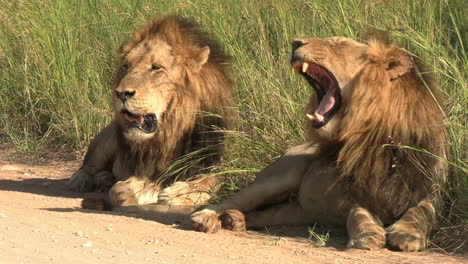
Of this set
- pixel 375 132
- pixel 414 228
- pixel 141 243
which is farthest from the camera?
pixel 375 132

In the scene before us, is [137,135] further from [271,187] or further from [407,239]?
[407,239]

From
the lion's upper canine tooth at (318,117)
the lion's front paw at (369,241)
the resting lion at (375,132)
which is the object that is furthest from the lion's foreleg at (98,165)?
the lion's front paw at (369,241)

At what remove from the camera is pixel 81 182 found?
8414 mm

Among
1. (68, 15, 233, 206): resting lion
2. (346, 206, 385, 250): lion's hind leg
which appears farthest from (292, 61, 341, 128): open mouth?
(68, 15, 233, 206): resting lion

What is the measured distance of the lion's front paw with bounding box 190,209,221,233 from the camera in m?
6.35

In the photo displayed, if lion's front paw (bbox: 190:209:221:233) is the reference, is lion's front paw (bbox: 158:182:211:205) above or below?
below

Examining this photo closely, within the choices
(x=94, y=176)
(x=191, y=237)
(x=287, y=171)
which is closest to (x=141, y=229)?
(x=191, y=237)

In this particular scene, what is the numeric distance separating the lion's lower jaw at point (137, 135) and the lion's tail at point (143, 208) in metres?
0.55

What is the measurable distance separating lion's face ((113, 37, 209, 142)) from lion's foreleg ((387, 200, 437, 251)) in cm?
222

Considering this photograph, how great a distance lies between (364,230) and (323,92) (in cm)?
87

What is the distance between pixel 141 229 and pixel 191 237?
33 cm

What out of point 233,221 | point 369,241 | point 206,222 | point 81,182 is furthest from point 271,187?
point 81,182

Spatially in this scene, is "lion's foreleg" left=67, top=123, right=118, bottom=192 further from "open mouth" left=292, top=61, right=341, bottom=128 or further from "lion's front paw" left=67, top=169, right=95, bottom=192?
"open mouth" left=292, top=61, right=341, bottom=128

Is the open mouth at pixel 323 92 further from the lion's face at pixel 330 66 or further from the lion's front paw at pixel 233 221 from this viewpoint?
the lion's front paw at pixel 233 221
